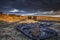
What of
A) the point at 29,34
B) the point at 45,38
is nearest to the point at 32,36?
the point at 29,34

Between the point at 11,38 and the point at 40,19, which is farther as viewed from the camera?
the point at 40,19

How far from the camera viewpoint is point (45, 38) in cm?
162

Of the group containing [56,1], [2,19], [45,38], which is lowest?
[45,38]

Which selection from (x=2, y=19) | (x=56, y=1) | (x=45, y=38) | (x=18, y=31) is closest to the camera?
(x=56, y=1)

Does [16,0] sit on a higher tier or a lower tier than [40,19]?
higher

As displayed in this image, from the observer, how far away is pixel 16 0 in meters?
0.86

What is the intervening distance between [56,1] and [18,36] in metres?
1.04

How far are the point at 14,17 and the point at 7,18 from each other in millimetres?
184

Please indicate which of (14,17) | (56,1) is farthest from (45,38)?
(14,17)

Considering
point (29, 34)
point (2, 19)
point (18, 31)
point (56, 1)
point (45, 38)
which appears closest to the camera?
point (56, 1)

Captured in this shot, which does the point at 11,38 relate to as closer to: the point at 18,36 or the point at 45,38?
Result: the point at 18,36

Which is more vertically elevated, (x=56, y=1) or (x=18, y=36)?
(x=56, y=1)

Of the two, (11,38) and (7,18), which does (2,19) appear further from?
(11,38)

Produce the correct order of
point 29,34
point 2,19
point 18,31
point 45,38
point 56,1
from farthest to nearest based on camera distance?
point 2,19, point 18,31, point 29,34, point 45,38, point 56,1
